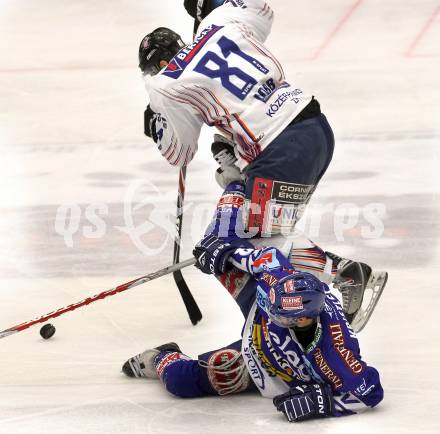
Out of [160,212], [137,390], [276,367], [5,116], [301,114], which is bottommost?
[5,116]

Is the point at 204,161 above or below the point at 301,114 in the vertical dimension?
below

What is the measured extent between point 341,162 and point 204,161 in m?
0.77

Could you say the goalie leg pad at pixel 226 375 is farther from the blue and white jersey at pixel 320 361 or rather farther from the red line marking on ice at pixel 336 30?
the red line marking on ice at pixel 336 30

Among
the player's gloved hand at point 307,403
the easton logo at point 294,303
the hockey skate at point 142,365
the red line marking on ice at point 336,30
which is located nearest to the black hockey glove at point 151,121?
the hockey skate at point 142,365

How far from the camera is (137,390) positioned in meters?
3.94

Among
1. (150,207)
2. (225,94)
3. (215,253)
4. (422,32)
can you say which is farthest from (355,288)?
(422,32)

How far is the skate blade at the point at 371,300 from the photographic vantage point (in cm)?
424

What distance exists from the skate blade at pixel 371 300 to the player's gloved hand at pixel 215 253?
1.91 ft

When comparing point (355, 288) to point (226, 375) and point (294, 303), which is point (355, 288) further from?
point (294, 303)

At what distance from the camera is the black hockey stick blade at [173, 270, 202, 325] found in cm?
451

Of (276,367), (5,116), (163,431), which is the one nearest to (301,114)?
(276,367)

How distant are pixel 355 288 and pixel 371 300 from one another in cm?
8

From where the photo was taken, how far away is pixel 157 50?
422 cm

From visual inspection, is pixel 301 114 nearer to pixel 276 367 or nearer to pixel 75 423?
pixel 276 367
